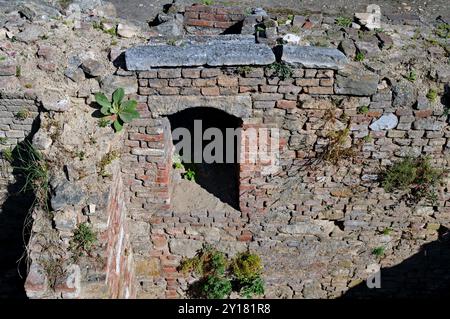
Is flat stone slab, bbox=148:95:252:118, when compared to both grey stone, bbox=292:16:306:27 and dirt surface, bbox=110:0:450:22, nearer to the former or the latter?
grey stone, bbox=292:16:306:27

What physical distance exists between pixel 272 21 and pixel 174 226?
255cm

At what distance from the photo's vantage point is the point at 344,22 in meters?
5.88

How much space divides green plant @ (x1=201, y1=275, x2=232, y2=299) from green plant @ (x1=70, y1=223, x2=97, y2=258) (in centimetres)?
197

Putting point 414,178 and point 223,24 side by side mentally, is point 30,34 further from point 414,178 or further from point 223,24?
point 414,178

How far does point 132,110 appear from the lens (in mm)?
5219

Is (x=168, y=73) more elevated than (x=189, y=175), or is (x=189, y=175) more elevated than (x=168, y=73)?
(x=168, y=73)

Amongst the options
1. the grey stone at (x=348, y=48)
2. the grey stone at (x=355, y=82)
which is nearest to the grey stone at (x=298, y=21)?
the grey stone at (x=348, y=48)

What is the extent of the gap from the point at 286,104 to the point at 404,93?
115cm

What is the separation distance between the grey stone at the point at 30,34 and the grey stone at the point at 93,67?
0.68 meters

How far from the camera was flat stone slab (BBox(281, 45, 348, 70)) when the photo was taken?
16.3ft

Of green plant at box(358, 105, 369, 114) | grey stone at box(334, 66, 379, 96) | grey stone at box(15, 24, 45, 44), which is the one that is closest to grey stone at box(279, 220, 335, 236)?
green plant at box(358, 105, 369, 114)

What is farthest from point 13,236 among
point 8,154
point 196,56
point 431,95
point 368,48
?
point 431,95

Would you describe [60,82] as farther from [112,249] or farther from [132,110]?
[112,249]
